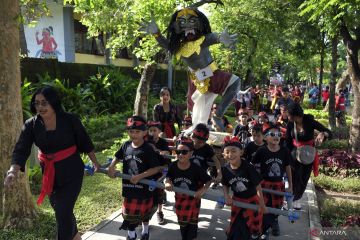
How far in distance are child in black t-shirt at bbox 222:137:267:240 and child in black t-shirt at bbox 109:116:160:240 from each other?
2.59 ft

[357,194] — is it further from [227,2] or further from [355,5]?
[227,2]

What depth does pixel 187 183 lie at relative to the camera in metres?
4.25

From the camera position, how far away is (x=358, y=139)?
8695 mm

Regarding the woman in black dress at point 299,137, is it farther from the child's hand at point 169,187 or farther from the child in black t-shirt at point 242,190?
the child's hand at point 169,187

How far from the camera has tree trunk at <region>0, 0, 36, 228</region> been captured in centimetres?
463

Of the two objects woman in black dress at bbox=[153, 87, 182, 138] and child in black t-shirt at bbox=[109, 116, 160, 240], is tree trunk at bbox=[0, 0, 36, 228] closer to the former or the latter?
child in black t-shirt at bbox=[109, 116, 160, 240]

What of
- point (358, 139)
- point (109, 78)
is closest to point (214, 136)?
point (358, 139)

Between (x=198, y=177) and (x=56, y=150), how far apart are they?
4.88 feet

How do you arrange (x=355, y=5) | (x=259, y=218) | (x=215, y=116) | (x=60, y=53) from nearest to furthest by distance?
1. (x=259, y=218)
2. (x=355, y=5)
3. (x=215, y=116)
4. (x=60, y=53)

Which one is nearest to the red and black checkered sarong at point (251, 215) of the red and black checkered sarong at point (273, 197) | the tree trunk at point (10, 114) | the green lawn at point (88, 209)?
the red and black checkered sarong at point (273, 197)

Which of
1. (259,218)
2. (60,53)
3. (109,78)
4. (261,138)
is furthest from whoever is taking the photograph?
(60,53)

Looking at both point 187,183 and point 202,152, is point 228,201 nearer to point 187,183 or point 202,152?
point 187,183

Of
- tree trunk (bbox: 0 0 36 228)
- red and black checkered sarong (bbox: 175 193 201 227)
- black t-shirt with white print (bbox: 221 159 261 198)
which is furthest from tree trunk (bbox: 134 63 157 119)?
black t-shirt with white print (bbox: 221 159 261 198)

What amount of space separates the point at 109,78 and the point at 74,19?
6.80 metres
